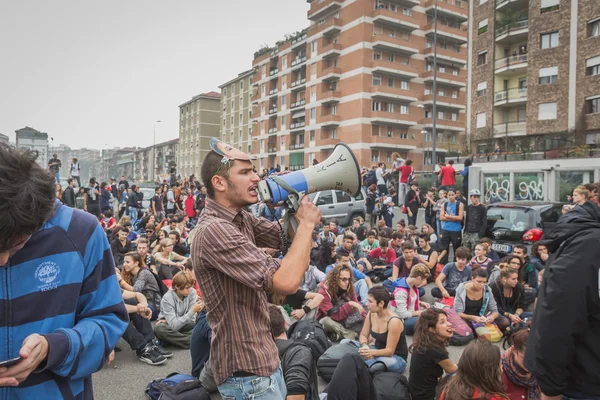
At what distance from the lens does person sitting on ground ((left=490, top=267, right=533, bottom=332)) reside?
668 centimetres

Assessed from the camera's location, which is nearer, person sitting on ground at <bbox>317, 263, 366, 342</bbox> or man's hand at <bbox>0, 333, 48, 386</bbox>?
man's hand at <bbox>0, 333, 48, 386</bbox>

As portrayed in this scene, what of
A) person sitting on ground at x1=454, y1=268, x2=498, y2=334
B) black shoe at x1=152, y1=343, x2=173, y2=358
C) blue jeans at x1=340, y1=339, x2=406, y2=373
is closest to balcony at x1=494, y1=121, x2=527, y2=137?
person sitting on ground at x1=454, y1=268, x2=498, y2=334

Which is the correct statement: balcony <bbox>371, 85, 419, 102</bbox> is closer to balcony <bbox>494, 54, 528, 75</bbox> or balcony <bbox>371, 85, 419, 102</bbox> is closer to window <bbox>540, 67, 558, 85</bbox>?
balcony <bbox>494, 54, 528, 75</bbox>

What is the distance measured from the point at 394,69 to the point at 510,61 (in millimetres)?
12798

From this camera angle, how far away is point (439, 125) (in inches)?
1927

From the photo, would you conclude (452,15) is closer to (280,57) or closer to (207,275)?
(280,57)

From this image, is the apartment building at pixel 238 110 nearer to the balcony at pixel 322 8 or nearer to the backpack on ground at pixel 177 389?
the balcony at pixel 322 8

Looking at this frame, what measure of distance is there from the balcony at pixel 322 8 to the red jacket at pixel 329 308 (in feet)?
150

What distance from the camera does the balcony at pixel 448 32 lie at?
156ft

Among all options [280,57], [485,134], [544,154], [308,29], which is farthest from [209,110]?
[544,154]

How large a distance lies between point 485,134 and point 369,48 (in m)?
15.4

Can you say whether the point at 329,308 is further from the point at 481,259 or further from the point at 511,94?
the point at 511,94

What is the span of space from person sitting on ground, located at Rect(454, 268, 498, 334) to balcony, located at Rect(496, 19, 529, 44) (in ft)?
111

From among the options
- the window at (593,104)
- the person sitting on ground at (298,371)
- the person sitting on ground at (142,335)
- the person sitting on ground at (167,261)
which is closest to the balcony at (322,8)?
the window at (593,104)
